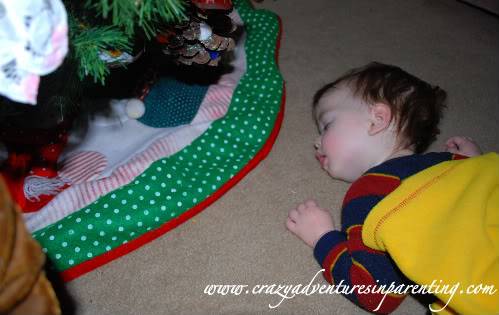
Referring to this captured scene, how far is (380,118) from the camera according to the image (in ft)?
3.59

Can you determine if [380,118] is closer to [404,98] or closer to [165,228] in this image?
[404,98]

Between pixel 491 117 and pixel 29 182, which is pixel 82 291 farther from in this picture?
pixel 491 117

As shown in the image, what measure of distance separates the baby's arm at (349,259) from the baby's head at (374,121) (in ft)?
0.50

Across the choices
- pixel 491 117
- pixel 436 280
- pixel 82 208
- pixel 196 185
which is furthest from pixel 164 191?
pixel 491 117

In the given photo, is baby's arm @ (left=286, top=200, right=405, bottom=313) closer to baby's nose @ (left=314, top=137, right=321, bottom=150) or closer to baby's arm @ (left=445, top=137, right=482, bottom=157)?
baby's nose @ (left=314, top=137, right=321, bottom=150)

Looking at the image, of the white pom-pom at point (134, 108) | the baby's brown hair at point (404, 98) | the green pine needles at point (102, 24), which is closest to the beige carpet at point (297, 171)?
the baby's brown hair at point (404, 98)

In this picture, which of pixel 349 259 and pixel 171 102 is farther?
pixel 171 102

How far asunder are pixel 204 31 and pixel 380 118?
17.5 inches

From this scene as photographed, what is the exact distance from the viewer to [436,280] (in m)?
0.81

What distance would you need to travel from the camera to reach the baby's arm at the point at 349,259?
934 millimetres

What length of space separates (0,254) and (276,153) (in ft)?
2.74

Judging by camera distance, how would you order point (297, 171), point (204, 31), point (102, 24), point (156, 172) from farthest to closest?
1. point (297, 171)
2. point (156, 172)
3. point (204, 31)
4. point (102, 24)

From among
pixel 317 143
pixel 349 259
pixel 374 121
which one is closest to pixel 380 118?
pixel 374 121

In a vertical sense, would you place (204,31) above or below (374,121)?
above
